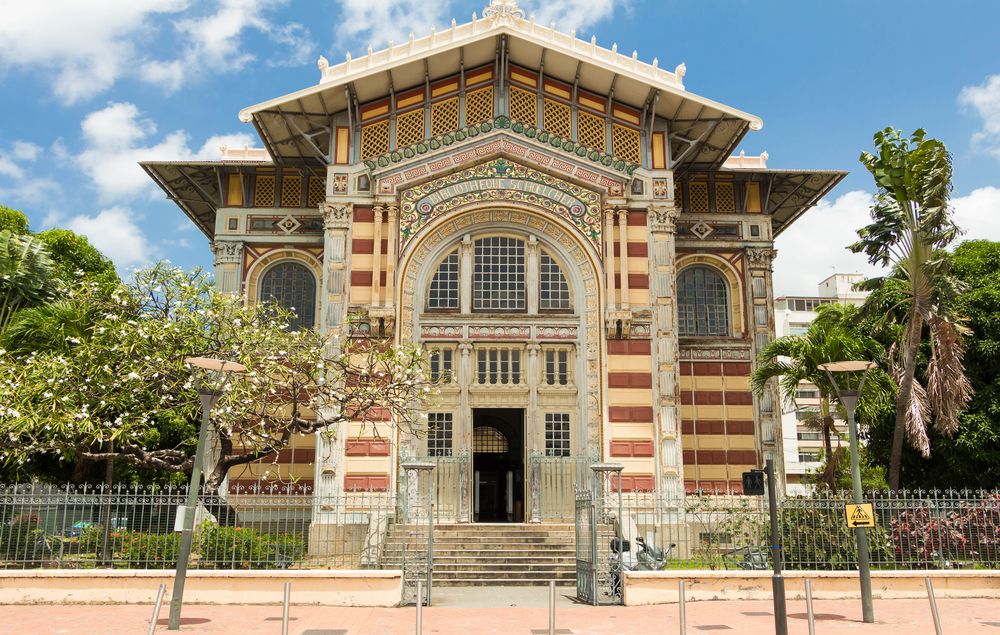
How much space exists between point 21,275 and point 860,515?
25008 mm

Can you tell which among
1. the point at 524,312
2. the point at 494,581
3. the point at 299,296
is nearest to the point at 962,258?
the point at 524,312

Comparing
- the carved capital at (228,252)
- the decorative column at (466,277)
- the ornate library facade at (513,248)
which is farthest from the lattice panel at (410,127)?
the carved capital at (228,252)

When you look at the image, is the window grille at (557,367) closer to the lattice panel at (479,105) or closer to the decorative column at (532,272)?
the decorative column at (532,272)

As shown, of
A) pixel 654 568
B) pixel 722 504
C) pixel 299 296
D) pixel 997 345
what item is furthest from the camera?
pixel 299 296

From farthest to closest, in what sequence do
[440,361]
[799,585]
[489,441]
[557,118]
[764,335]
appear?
[489,441] < [764,335] < [557,118] < [440,361] < [799,585]

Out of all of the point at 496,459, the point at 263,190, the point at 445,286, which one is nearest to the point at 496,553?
the point at 445,286

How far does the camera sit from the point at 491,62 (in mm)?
27375

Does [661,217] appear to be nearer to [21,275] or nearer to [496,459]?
[496,459]

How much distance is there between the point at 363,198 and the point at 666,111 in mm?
9587

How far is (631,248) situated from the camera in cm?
2633

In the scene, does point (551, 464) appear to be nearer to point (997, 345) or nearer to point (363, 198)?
point (363, 198)

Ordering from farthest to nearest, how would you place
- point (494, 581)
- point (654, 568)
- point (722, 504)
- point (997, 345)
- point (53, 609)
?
point (722, 504)
point (997, 345)
point (494, 581)
point (654, 568)
point (53, 609)

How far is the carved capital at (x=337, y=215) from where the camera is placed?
26.1m

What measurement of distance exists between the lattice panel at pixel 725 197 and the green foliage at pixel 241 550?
18.8 meters
